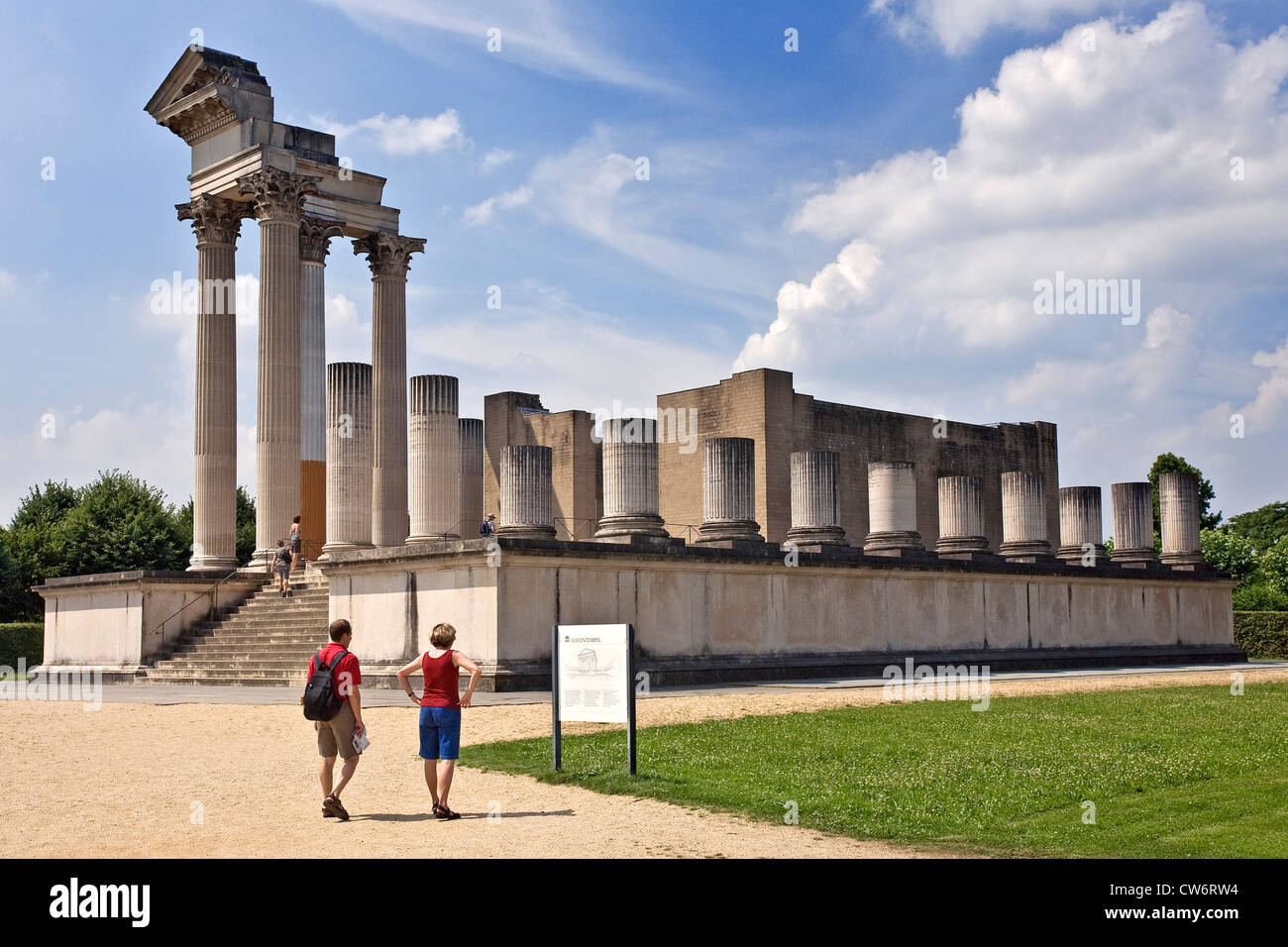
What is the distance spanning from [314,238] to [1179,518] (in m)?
28.2

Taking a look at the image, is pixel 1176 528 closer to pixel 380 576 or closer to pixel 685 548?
pixel 685 548

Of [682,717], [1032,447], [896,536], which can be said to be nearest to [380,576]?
[682,717]

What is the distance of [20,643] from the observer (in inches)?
1866

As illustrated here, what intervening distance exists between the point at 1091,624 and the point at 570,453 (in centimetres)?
2002

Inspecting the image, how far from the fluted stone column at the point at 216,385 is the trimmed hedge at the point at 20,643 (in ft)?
54.3

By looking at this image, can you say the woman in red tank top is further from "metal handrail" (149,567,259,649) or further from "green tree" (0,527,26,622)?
"green tree" (0,527,26,622)

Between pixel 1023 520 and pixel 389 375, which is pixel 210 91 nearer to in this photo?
pixel 389 375

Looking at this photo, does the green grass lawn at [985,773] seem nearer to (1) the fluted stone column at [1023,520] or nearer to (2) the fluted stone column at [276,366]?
(1) the fluted stone column at [1023,520]

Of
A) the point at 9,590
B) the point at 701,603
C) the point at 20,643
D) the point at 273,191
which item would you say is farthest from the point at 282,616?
the point at 9,590

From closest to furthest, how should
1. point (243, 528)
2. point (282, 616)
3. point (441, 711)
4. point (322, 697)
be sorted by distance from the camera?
point (322, 697) < point (441, 711) < point (282, 616) < point (243, 528)

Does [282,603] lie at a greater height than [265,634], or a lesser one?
greater

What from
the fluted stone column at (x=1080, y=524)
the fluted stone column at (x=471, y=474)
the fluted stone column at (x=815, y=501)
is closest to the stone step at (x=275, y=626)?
the fluted stone column at (x=471, y=474)
